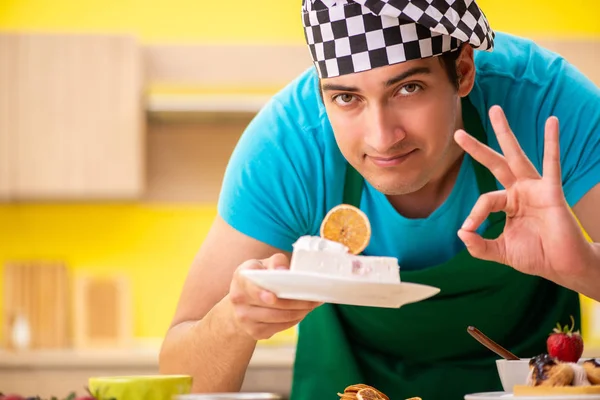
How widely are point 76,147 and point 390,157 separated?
2.79m

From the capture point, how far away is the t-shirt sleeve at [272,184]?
1.75 m

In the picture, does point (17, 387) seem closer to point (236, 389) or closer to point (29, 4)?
point (29, 4)

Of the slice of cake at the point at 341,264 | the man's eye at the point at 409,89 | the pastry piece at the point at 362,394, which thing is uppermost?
the man's eye at the point at 409,89

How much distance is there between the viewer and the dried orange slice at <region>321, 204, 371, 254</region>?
5.49 feet

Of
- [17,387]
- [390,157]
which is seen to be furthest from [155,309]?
[390,157]

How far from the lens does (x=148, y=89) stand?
172 inches

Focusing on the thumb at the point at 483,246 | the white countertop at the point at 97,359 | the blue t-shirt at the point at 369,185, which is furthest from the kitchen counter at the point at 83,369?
the thumb at the point at 483,246

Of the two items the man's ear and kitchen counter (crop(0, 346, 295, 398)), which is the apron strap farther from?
kitchen counter (crop(0, 346, 295, 398))

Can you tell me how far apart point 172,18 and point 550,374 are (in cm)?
369

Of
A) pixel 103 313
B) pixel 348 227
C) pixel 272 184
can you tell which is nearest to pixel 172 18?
pixel 103 313

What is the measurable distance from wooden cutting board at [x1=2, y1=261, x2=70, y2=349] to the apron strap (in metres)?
2.62

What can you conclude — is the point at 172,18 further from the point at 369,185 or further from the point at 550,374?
the point at 550,374

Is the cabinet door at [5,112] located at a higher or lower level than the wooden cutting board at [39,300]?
higher

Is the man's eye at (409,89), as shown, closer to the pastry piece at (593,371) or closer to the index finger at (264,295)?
the index finger at (264,295)
